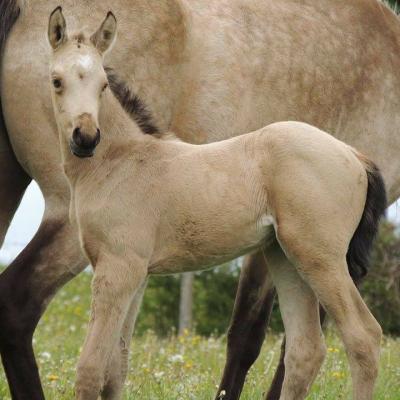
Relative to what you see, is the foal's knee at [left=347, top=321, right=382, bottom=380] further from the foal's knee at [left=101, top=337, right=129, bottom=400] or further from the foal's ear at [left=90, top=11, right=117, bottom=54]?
Answer: the foal's ear at [left=90, top=11, right=117, bottom=54]

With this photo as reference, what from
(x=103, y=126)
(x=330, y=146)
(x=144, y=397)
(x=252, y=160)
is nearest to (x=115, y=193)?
(x=103, y=126)

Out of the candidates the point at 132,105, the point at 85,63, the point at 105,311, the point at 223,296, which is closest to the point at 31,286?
the point at 105,311

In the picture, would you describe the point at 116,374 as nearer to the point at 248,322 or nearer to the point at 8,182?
the point at 8,182

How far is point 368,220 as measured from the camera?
502cm

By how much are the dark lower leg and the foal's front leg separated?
74cm

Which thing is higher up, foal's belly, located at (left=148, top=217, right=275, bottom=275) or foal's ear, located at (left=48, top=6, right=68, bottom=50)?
foal's ear, located at (left=48, top=6, right=68, bottom=50)

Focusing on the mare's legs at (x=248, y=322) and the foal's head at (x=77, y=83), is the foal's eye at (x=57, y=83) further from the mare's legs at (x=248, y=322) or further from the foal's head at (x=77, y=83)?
the mare's legs at (x=248, y=322)

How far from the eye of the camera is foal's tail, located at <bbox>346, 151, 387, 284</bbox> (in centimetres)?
500

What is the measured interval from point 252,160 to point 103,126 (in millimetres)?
739

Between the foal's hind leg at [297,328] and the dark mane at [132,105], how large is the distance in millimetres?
853

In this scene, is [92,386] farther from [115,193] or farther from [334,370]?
[334,370]

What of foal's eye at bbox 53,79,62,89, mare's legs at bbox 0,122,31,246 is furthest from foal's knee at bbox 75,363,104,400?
mare's legs at bbox 0,122,31,246

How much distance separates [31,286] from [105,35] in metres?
1.37

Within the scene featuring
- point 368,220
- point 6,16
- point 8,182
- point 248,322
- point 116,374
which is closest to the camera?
point 368,220
